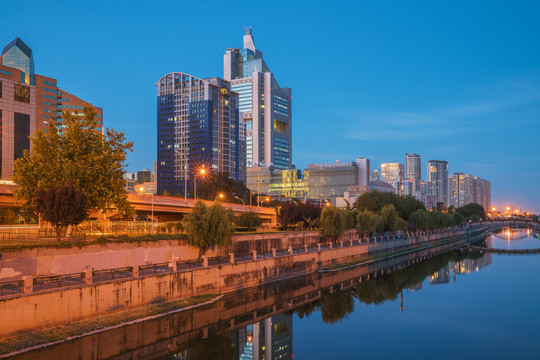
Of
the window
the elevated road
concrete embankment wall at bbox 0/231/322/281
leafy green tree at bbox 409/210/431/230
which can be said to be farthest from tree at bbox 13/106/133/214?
the window

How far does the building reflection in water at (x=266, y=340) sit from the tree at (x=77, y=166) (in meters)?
17.0

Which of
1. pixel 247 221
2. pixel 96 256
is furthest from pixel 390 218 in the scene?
pixel 96 256

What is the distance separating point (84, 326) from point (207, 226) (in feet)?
52.0

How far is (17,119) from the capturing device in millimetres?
127875

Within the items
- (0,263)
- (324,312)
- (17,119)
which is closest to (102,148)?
(0,263)

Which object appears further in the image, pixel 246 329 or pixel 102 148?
pixel 102 148

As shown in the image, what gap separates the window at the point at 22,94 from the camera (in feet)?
418

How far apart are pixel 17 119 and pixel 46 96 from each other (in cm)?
4101

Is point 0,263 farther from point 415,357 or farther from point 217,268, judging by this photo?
point 415,357

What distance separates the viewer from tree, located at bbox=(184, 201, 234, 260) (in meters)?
39.4

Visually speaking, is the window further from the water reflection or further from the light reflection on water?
the light reflection on water

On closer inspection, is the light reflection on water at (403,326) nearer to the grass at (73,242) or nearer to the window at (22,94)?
the grass at (73,242)

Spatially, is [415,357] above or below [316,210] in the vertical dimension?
below

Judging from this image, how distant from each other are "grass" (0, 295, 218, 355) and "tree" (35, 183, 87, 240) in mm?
8867
